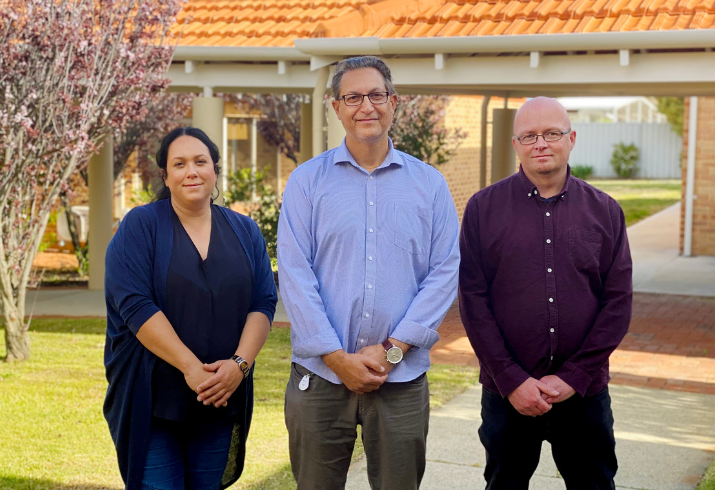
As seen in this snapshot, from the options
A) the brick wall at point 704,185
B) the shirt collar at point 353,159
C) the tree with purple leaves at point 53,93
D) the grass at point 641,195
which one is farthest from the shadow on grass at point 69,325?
the grass at point 641,195

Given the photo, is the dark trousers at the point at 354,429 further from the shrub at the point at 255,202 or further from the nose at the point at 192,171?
the shrub at the point at 255,202

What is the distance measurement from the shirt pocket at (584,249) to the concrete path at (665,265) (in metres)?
8.50

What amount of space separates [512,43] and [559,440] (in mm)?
4668

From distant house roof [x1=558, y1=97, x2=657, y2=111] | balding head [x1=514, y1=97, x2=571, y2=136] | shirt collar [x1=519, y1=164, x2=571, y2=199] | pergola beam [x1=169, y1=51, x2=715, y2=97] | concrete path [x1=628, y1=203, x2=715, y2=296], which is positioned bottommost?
concrete path [x1=628, y1=203, x2=715, y2=296]

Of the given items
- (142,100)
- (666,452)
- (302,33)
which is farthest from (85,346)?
(666,452)

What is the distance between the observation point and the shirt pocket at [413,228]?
3088mm

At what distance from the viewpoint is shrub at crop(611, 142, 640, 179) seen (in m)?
33.9

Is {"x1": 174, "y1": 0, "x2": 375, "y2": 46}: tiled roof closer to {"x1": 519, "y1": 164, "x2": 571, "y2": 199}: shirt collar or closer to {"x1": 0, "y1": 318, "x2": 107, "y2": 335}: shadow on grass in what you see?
{"x1": 0, "y1": 318, "x2": 107, "y2": 335}: shadow on grass

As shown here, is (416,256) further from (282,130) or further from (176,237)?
(282,130)

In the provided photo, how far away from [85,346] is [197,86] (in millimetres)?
3063

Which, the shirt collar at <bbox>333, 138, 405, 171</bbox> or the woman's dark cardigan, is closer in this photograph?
the woman's dark cardigan

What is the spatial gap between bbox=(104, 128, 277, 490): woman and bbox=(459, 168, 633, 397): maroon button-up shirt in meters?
0.84

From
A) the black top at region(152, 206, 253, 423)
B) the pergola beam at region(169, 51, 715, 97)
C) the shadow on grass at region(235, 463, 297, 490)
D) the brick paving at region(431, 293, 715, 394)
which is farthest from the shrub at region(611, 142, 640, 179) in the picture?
the black top at region(152, 206, 253, 423)

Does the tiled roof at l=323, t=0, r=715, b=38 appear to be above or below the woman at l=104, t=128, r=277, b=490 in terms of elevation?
above
